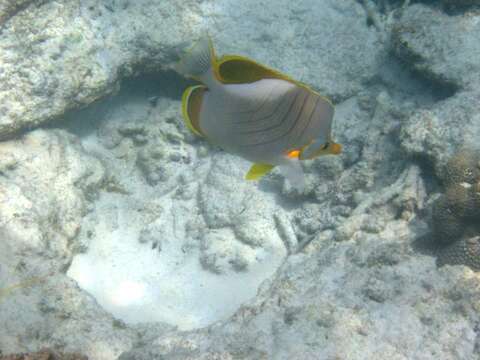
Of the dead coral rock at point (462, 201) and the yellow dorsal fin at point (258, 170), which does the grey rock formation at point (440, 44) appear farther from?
the yellow dorsal fin at point (258, 170)


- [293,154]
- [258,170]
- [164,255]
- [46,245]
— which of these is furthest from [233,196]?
[293,154]

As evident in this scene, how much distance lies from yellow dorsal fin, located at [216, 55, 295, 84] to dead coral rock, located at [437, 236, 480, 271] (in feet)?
7.43

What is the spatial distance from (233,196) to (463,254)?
2700 mm

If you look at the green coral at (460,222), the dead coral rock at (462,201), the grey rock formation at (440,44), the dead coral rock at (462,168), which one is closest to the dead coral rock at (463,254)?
the green coral at (460,222)

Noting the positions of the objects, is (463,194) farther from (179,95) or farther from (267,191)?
(179,95)

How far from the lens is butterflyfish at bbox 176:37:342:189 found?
1471 millimetres

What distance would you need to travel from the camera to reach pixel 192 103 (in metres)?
1.51

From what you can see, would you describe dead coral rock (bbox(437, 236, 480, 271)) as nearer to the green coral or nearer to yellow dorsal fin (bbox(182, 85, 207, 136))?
the green coral

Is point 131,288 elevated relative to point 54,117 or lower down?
lower down

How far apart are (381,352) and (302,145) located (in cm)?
162

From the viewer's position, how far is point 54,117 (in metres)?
4.71

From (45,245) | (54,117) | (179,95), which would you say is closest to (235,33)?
(179,95)

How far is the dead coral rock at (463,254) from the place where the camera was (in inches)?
115

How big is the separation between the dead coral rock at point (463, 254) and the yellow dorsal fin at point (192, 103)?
7.88 feet
